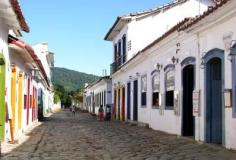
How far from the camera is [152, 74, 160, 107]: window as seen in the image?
792 inches

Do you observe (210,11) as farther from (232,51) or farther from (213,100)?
(213,100)

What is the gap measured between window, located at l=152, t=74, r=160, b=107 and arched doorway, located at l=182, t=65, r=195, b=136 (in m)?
3.93

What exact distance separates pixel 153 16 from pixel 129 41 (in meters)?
2.08

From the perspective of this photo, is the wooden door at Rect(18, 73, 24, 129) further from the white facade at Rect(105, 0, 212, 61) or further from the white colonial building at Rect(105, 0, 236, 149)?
the white facade at Rect(105, 0, 212, 61)

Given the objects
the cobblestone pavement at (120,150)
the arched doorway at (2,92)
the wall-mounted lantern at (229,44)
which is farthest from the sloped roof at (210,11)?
the arched doorway at (2,92)

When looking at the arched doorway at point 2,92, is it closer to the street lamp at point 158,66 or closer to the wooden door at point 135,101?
the street lamp at point 158,66

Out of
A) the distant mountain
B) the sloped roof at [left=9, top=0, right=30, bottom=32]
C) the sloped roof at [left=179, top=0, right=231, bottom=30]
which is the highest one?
the distant mountain

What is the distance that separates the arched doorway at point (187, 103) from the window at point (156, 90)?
155 inches

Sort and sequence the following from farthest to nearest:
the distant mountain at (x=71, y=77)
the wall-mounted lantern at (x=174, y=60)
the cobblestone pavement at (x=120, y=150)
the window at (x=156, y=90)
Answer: the distant mountain at (x=71, y=77), the window at (x=156, y=90), the wall-mounted lantern at (x=174, y=60), the cobblestone pavement at (x=120, y=150)

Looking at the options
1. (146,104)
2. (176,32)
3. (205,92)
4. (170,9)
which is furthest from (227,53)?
(170,9)

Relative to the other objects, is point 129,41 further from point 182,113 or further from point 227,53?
point 227,53

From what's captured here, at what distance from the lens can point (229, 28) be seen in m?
11.7

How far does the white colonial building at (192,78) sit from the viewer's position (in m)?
11.8

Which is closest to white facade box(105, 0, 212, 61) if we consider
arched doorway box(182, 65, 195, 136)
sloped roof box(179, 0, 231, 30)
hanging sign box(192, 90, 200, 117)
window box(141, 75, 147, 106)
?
window box(141, 75, 147, 106)
